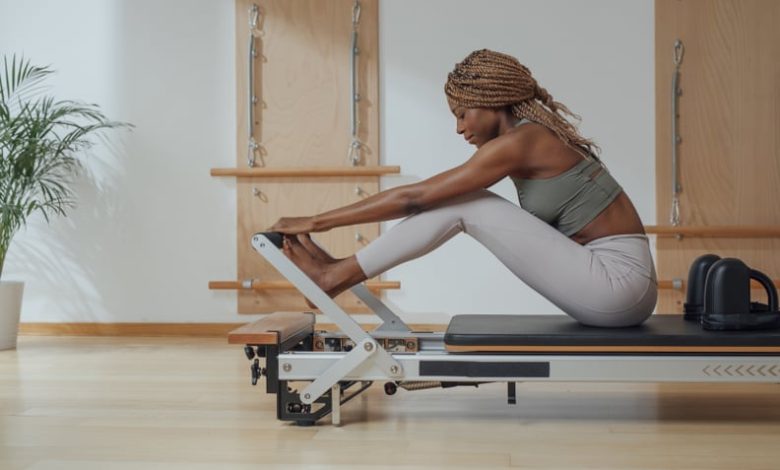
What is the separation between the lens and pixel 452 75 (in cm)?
249

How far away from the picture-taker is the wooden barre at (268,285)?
14.2 ft

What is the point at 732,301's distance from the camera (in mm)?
2295

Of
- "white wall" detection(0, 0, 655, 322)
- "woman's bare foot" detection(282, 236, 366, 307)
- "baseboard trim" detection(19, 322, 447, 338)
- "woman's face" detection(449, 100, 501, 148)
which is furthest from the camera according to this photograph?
"baseboard trim" detection(19, 322, 447, 338)

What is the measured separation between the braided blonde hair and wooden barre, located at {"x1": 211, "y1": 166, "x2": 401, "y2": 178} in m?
1.87

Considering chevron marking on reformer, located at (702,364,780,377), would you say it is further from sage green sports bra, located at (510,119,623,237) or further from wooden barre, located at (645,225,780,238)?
wooden barre, located at (645,225,780,238)

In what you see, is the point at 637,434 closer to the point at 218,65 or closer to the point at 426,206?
the point at 426,206

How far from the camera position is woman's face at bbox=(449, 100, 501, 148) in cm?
246

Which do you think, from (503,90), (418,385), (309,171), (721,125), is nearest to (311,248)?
(418,385)

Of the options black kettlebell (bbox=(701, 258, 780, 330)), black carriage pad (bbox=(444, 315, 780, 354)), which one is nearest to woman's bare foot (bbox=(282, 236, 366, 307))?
black carriage pad (bbox=(444, 315, 780, 354))

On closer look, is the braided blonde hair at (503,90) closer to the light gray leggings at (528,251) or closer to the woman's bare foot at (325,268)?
the light gray leggings at (528,251)

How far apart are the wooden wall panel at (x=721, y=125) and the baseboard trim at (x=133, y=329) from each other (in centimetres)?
129

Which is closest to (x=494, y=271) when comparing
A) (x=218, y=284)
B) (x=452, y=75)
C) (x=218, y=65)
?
(x=218, y=284)

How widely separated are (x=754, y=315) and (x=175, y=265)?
9.30 ft

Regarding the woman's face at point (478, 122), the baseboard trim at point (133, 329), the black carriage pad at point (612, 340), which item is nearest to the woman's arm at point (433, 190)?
the woman's face at point (478, 122)
